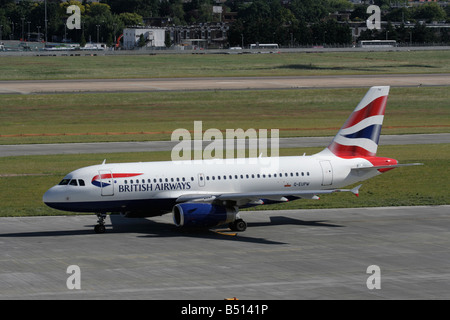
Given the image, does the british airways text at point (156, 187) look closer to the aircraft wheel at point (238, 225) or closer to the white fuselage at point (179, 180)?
the white fuselage at point (179, 180)

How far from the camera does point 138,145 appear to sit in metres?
85.6

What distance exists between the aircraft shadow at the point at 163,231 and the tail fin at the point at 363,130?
510cm

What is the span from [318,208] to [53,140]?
4367 centimetres

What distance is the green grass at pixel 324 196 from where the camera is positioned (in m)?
56.5

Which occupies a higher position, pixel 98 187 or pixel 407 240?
pixel 98 187

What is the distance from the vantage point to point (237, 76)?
7072 inches

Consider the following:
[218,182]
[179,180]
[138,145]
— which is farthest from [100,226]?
[138,145]

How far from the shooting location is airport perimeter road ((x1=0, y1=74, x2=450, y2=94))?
146m

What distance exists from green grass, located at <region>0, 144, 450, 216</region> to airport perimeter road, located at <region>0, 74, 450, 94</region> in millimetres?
67438

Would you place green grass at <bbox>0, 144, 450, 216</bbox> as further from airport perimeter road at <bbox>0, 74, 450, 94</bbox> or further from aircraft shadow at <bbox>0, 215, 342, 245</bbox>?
airport perimeter road at <bbox>0, 74, 450, 94</bbox>

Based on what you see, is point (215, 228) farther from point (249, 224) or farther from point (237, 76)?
point (237, 76)
